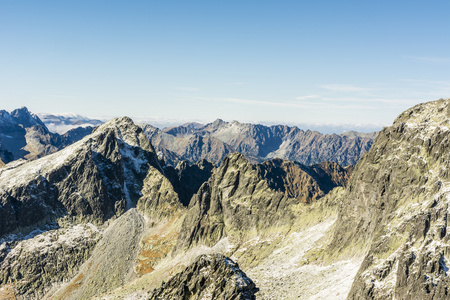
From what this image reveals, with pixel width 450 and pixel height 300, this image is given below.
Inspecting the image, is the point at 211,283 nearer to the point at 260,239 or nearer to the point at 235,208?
the point at 260,239

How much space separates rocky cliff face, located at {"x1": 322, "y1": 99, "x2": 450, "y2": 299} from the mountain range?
285 millimetres

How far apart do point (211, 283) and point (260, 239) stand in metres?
91.8

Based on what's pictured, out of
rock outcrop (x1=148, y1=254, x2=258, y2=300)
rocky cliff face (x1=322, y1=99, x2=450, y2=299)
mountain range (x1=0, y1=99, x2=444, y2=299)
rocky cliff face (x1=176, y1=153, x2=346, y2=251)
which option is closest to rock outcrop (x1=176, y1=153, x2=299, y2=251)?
rocky cliff face (x1=176, y1=153, x2=346, y2=251)

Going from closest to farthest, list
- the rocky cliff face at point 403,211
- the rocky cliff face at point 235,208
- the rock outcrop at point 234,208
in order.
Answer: the rocky cliff face at point 403,211
the rocky cliff face at point 235,208
the rock outcrop at point 234,208

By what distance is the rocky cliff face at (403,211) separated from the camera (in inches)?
2618

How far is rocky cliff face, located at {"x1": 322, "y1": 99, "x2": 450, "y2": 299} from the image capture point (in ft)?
218

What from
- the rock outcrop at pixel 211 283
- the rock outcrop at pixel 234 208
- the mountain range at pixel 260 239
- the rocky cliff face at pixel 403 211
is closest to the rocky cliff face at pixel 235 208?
the rock outcrop at pixel 234 208

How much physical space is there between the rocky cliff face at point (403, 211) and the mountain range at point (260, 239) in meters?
0.28

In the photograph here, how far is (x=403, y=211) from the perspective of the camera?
83000 mm

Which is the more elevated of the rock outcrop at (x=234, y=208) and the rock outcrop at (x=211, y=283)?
the rock outcrop at (x=211, y=283)

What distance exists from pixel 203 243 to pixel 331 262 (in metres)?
68.8

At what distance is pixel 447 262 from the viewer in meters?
64.6

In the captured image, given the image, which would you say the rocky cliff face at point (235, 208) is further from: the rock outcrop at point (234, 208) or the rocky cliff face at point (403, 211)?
the rocky cliff face at point (403, 211)

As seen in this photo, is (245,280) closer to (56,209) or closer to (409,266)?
(409,266)
